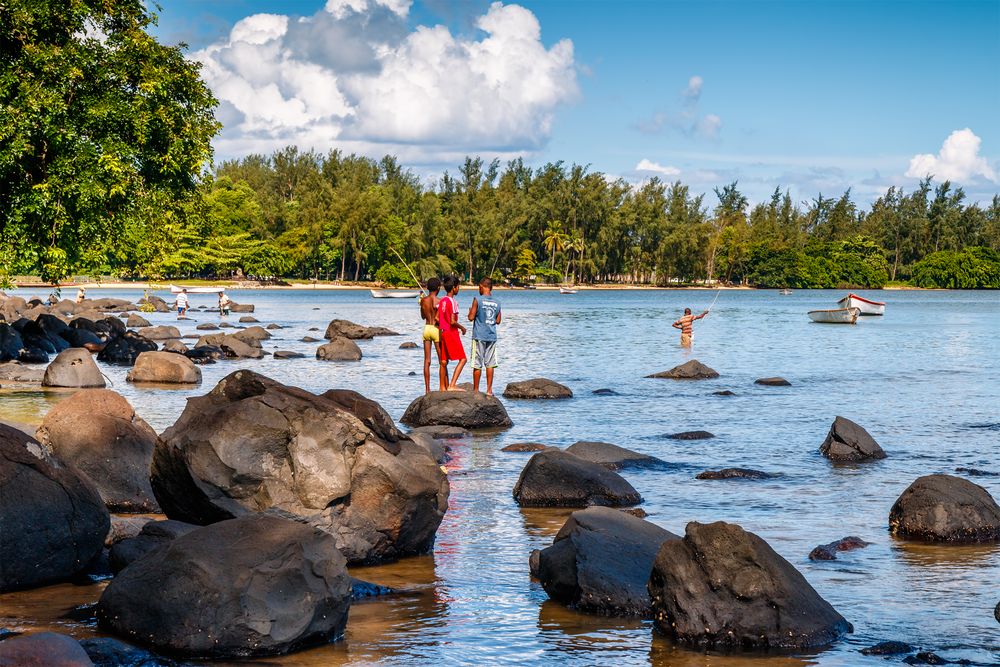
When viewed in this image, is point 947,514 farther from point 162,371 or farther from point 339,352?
point 339,352

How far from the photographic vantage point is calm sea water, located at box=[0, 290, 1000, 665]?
26.6 ft

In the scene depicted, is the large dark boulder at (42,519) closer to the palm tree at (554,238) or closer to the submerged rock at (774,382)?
the submerged rock at (774,382)

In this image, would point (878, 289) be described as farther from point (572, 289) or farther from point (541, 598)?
point (541, 598)

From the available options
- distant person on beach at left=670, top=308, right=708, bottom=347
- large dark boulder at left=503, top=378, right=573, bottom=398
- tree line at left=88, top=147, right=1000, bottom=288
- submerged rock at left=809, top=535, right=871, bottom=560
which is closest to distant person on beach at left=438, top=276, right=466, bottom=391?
large dark boulder at left=503, top=378, right=573, bottom=398

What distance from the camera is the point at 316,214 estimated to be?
129 metres

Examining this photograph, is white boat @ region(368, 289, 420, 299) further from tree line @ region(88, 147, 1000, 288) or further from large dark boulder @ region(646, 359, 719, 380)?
large dark boulder @ region(646, 359, 719, 380)

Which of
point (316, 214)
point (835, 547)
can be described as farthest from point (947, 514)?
point (316, 214)

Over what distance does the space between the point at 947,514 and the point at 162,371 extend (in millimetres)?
20224

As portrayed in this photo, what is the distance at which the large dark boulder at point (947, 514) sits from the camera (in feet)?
37.2

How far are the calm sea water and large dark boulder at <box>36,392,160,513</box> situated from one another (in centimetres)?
295

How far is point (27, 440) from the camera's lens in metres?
9.62

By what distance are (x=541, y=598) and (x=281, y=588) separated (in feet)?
8.13

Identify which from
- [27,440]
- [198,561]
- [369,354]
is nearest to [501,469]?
[27,440]

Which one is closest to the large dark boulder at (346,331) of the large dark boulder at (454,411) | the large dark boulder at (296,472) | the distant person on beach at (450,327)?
the distant person on beach at (450,327)
